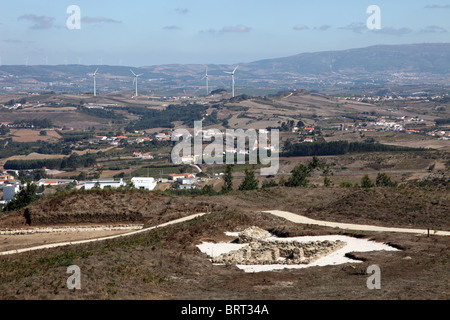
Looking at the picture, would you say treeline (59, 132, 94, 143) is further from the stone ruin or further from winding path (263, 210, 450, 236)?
the stone ruin

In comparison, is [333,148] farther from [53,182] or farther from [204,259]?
[204,259]

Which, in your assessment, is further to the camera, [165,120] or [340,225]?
[165,120]

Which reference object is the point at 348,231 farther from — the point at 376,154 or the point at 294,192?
the point at 376,154

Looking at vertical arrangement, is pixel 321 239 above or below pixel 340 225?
above

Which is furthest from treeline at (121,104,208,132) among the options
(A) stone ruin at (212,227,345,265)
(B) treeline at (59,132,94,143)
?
(A) stone ruin at (212,227,345,265)

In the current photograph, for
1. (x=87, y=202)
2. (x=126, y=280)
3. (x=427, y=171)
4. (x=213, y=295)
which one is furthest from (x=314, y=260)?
(x=427, y=171)

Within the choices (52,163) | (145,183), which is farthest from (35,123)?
(145,183)
